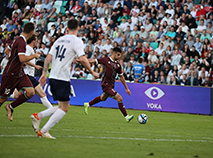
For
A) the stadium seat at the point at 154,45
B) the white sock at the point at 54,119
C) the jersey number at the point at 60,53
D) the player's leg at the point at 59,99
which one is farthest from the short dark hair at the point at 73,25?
the stadium seat at the point at 154,45

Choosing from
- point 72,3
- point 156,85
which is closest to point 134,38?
point 156,85

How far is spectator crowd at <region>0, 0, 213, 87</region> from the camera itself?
19.0 meters

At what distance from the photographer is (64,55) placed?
7062 mm

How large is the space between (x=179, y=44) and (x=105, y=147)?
47.4 ft

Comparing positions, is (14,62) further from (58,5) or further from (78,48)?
(58,5)

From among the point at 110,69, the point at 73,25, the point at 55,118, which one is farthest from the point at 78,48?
the point at 110,69

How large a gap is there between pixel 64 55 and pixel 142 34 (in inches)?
594

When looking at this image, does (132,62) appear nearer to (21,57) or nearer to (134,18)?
(134,18)

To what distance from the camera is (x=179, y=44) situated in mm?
20109

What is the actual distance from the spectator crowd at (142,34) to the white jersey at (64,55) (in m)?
11.8

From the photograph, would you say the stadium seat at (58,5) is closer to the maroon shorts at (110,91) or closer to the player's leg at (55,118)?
the maroon shorts at (110,91)

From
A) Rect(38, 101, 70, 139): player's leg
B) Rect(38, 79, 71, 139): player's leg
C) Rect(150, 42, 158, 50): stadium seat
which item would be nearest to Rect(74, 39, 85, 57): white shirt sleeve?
Rect(38, 79, 71, 139): player's leg

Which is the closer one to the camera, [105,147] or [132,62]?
[105,147]

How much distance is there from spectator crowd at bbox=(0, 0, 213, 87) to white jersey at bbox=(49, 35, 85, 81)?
11795mm
